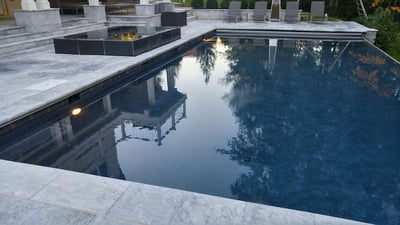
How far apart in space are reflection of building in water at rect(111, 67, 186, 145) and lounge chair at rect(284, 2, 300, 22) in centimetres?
1066

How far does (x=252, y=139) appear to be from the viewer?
443cm

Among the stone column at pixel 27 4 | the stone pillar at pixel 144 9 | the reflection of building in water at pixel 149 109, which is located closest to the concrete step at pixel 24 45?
the stone column at pixel 27 4

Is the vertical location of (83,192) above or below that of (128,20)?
below

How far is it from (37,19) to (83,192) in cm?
903

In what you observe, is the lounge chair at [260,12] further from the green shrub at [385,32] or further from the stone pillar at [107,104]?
the stone pillar at [107,104]

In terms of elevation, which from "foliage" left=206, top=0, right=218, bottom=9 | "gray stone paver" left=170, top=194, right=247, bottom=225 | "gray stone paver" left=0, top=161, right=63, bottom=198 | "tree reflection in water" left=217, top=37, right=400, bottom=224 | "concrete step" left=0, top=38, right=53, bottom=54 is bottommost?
"tree reflection in water" left=217, top=37, right=400, bottom=224

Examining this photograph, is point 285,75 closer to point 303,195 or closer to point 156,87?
point 156,87

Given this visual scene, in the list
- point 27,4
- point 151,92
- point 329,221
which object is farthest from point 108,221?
point 27,4

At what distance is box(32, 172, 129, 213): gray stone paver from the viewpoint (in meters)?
2.61

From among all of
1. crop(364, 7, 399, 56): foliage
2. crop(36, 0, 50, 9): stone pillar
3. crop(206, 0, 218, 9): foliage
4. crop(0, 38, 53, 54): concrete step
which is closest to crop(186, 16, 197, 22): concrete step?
crop(206, 0, 218, 9): foliage

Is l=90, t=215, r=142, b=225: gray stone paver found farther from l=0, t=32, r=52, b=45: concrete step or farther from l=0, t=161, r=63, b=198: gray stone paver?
l=0, t=32, r=52, b=45: concrete step

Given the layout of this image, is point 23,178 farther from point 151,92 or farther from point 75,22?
point 75,22

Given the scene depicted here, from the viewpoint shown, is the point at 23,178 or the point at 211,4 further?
the point at 211,4

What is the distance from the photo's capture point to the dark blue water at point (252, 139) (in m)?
3.34
